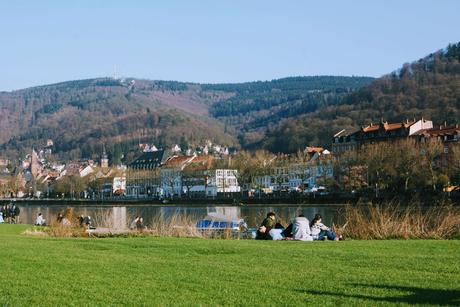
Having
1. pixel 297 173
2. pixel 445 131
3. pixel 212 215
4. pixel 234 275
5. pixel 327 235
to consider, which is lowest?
pixel 212 215

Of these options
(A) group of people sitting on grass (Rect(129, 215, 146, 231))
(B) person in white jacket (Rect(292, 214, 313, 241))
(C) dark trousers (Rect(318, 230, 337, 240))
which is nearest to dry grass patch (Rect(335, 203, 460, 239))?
(C) dark trousers (Rect(318, 230, 337, 240))

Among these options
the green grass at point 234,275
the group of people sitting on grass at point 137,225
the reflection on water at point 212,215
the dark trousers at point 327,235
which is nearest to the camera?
the green grass at point 234,275

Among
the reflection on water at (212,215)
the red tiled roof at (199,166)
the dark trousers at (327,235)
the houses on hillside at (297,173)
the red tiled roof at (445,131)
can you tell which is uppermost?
the red tiled roof at (445,131)

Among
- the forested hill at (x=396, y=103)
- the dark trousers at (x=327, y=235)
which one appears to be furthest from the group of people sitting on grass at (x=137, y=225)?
the forested hill at (x=396, y=103)

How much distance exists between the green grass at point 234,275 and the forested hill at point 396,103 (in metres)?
114

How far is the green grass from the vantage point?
9.08m

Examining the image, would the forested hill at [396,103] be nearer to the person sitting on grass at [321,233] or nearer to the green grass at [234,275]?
the person sitting on grass at [321,233]

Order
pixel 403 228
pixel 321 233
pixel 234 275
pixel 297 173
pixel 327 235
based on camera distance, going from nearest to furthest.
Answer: pixel 234 275 < pixel 327 235 < pixel 321 233 < pixel 403 228 < pixel 297 173

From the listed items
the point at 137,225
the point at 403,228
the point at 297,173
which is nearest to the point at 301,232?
the point at 403,228

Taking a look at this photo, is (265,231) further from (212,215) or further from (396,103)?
(396,103)

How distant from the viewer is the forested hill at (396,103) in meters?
138

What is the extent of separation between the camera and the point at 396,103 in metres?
155

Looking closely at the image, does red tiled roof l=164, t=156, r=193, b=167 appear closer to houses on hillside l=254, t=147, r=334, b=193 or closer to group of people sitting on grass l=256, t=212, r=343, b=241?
houses on hillside l=254, t=147, r=334, b=193

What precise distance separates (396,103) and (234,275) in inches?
5880
